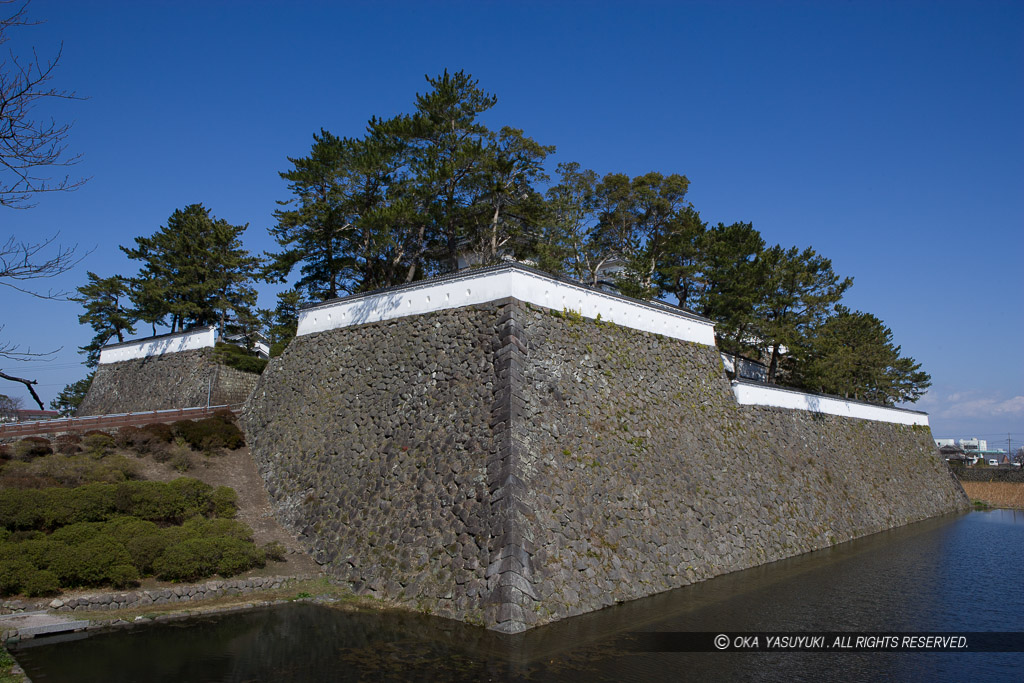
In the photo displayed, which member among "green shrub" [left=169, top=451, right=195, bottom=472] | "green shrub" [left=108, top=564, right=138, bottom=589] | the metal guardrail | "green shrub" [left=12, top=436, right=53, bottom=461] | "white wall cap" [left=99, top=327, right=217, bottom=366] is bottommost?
"green shrub" [left=108, top=564, right=138, bottom=589]

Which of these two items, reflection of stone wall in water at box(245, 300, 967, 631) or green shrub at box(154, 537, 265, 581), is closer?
reflection of stone wall in water at box(245, 300, 967, 631)

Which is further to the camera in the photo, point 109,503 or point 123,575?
point 109,503

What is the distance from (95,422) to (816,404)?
89.1ft

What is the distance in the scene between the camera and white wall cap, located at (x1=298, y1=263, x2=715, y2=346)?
1573 cm

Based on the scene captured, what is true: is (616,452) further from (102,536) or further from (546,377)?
(102,536)

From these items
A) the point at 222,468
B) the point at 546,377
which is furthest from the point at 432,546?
the point at 222,468

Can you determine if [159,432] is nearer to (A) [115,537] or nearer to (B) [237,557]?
(A) [115,537]

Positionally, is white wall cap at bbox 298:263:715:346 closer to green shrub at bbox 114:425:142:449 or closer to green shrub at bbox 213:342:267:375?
green shrub at bbox 114:425:142:449

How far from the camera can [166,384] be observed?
86.2ft

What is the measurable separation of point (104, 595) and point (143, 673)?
137 inches

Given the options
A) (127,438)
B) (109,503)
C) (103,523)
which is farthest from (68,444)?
(103,523)

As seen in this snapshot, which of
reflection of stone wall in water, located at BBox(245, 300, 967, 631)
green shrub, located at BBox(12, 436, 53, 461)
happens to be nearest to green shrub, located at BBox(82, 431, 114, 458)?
green shrub, located at BBox(12, 436, 53, 461)

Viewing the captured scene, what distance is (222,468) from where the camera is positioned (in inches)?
698

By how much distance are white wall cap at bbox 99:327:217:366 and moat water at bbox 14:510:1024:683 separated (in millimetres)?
17369
